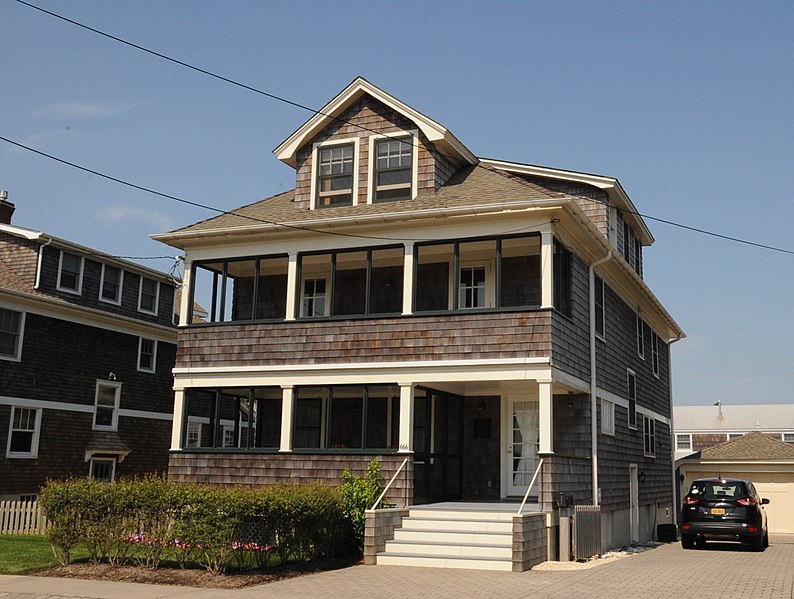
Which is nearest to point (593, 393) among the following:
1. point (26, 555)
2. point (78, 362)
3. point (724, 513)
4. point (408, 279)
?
point (724, 513)

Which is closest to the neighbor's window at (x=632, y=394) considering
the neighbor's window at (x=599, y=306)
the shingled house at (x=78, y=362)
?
the neighbor's window at (x=599, y=306)

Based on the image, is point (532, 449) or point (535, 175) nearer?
point (532, 449)

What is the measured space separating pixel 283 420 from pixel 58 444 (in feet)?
33.4

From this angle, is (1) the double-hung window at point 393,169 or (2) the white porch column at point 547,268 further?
(1) the double-hung window at point 393,169

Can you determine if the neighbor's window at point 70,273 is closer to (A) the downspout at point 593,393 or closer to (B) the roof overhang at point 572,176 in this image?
(B) the roof overhang at point 572,176

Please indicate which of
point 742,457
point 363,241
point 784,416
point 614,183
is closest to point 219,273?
point 363,241

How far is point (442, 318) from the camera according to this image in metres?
18.3

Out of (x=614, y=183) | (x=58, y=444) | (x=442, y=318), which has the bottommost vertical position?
(x=58, y=444)

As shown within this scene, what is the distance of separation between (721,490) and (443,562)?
8022 millimetres

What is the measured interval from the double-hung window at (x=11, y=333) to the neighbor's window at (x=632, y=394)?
17.2 metres

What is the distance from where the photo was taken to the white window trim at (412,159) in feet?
66.2

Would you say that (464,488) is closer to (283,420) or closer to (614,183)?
(283,420)

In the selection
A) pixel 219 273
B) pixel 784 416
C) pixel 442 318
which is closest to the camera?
pixel 442 318

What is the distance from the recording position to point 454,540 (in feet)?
52.4
